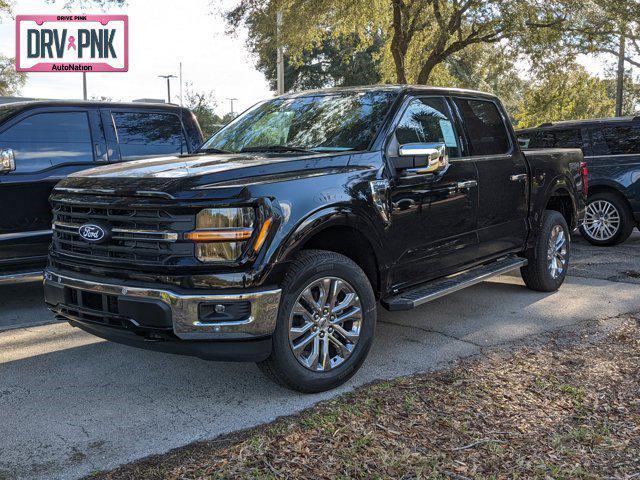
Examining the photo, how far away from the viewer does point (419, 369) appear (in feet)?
14.6

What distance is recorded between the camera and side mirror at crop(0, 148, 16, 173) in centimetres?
591

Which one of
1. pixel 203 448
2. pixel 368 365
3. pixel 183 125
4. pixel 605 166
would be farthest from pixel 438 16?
pixel 203 448

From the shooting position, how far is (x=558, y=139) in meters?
10.4

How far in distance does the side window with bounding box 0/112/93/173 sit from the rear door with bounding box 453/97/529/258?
3592 millimetres

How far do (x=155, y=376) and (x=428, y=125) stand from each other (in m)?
2.70

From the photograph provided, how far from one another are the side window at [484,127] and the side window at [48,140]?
360cm

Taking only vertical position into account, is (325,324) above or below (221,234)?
below

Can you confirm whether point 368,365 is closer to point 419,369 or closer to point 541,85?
point 419,369

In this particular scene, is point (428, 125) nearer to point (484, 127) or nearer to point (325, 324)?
point (484, 127)

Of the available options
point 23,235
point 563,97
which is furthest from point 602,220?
point 563,97

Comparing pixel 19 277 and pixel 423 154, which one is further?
pixel 19 277

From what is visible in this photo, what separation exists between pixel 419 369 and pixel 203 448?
5.60ft

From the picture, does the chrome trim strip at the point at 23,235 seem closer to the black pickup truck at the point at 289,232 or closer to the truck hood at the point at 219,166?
the black pickup truck at the point at 289,232

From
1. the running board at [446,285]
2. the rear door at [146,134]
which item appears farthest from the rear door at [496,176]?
the rear door at [146,134]
